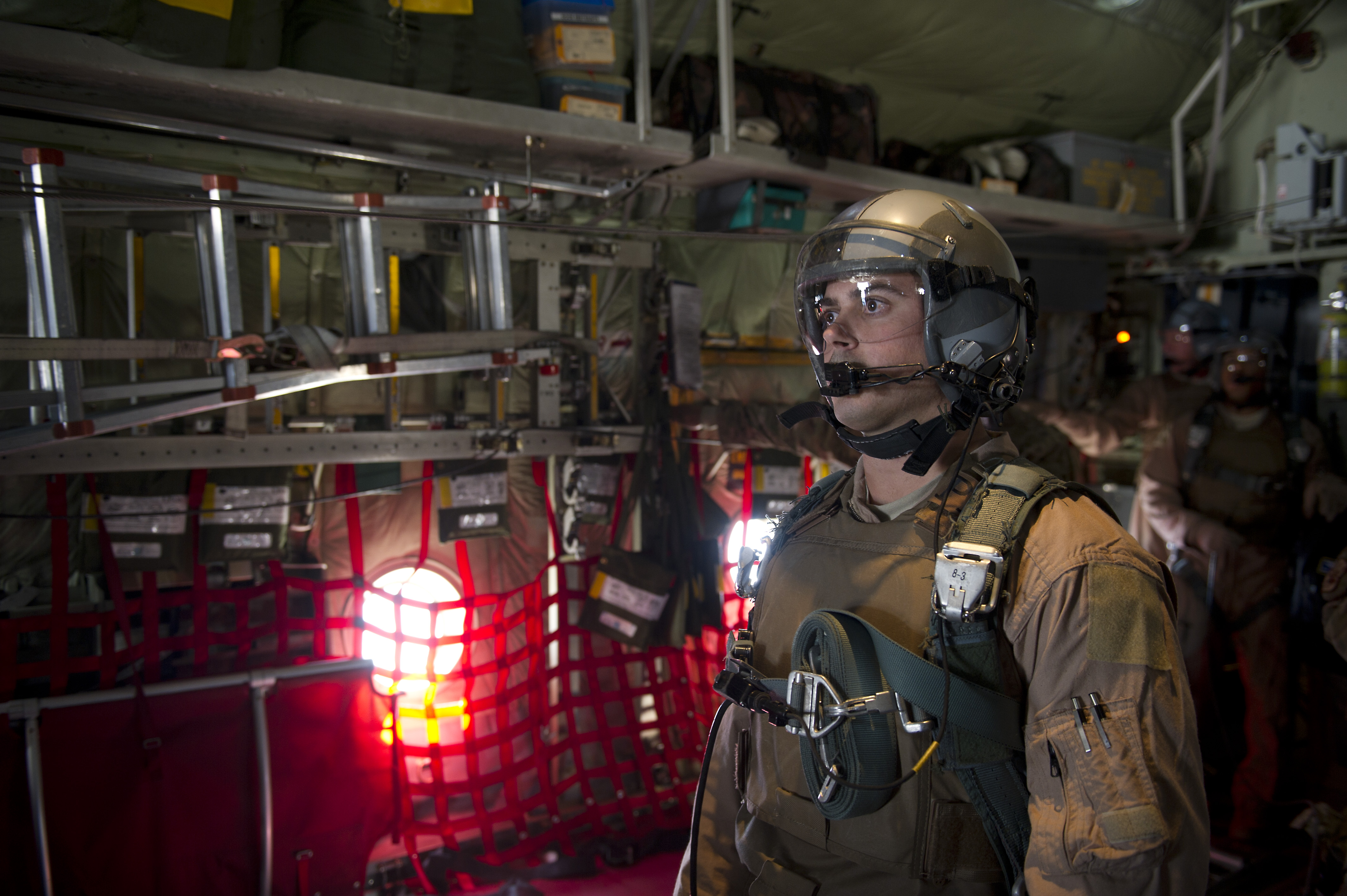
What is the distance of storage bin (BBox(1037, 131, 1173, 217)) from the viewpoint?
5195 mm

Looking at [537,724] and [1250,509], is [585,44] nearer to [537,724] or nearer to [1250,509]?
[537,724]

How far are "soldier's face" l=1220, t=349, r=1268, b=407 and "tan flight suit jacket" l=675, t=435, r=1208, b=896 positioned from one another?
4.18 m

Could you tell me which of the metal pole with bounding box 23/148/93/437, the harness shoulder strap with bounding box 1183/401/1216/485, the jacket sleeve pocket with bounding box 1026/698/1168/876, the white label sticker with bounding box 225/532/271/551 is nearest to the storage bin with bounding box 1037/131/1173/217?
the harness shoulder strap with bounding box 1183/401/1216/485

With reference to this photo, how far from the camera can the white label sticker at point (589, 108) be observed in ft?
10.9

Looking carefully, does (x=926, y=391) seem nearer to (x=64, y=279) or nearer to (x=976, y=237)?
(x=976, y=237)

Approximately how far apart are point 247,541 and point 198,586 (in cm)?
29

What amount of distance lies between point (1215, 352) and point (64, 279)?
20.1 feet

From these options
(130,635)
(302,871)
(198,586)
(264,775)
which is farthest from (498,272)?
(302,871)

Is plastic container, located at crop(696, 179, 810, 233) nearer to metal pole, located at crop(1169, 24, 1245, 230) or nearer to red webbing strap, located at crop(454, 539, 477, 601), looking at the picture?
red webbing strap, located at crop(454, 539, 477, 601)

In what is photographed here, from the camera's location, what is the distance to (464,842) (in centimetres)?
405

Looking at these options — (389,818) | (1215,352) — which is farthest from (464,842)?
(1215,352)

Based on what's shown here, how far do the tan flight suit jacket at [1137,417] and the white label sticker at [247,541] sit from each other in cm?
455

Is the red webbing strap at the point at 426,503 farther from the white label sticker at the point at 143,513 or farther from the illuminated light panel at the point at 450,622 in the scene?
the white label sticker at the point at 143,513


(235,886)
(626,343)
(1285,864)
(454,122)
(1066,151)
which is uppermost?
Answer: (1066,151)
